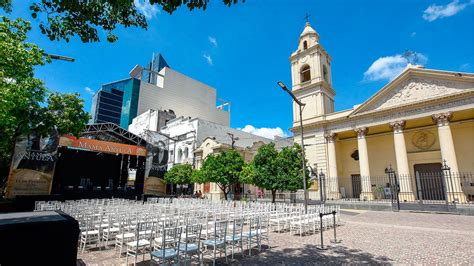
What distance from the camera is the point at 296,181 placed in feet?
56.4

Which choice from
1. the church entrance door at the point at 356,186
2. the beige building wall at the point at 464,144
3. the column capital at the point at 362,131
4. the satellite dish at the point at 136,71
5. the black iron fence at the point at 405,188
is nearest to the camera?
the black iron fence at the point at 405,188

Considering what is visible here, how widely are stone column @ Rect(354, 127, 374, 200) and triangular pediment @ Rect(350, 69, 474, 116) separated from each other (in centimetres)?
256

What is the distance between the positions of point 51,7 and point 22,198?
890 inches

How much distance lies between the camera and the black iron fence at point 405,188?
1891 centimetres

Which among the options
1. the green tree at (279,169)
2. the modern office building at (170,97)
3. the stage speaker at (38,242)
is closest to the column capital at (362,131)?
the green tree at (279,169)

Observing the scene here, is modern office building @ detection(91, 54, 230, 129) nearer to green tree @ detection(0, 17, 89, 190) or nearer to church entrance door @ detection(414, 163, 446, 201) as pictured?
green tree @ detection(0, 17, 89, 190)

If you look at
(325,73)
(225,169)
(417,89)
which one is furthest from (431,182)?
(225,169)

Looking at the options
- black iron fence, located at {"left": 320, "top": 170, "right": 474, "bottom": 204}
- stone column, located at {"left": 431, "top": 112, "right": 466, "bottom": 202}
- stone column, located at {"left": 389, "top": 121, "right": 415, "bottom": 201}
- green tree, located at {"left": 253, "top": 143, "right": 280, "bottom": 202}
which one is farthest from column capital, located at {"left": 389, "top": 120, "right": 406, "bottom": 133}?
green tree, located at {"left": 253, "top": 143, "right": 280, "bottom": 202}

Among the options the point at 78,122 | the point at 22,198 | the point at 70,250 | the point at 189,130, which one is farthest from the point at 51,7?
the point at 189,130

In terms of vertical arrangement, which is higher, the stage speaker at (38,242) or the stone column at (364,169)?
the stone column at (364,169)

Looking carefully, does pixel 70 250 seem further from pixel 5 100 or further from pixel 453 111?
pixel 453 111

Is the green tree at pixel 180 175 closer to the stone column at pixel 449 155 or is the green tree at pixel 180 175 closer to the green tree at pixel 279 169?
the green tree at pixel 279 169

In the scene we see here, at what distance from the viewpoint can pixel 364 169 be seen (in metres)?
24.2

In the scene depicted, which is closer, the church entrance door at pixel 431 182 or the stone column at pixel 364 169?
the church entrance door at pixel 431 182
